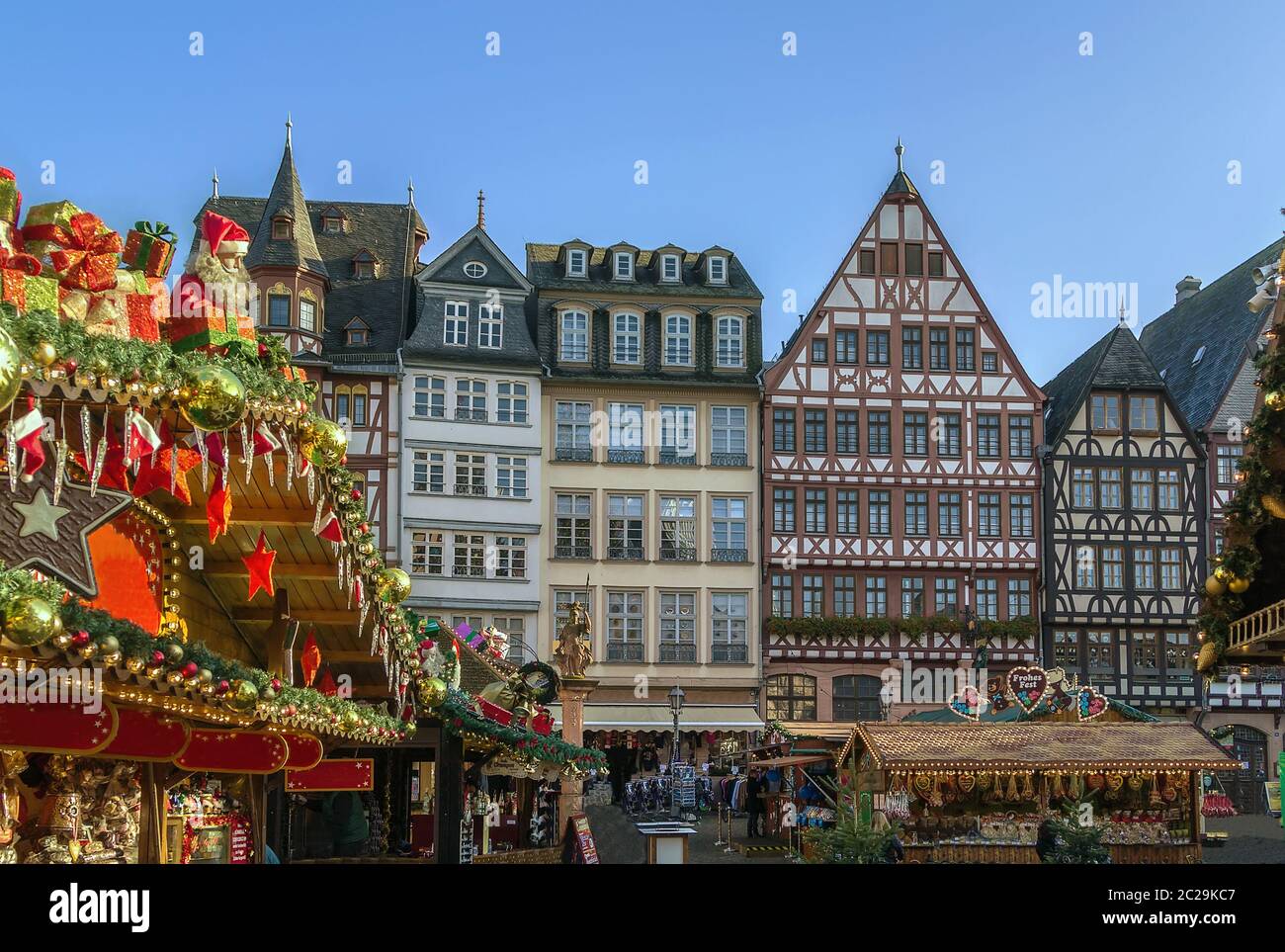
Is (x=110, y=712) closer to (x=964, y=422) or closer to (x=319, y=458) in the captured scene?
(x=319, y=458)

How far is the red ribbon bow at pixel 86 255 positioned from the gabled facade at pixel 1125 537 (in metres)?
37.4

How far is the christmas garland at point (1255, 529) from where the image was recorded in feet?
46.4

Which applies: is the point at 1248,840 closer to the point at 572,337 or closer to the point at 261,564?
the point at 572,337

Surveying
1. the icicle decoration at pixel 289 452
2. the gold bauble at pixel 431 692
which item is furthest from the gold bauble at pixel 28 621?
the gold bauble at pixel 431 692

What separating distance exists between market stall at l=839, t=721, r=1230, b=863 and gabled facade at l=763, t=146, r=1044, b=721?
1735 cm

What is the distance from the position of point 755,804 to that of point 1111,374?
18.0m

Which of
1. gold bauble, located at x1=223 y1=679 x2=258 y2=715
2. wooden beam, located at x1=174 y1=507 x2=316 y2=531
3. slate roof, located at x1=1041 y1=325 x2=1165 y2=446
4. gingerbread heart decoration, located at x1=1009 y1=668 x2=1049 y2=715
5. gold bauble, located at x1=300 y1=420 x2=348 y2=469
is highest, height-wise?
slate roof, located at x1=1041 y1=325 x2=1165 y2=446

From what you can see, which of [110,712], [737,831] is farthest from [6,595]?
[737,831]

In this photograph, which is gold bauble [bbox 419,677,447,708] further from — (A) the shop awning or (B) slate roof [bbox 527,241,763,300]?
(B) slate roof [bbox 527,241,763,300]

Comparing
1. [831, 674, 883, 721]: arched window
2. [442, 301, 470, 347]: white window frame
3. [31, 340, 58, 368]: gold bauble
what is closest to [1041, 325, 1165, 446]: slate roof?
[831, 674, 883, 721]: arched window

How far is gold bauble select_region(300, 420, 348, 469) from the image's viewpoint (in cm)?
875

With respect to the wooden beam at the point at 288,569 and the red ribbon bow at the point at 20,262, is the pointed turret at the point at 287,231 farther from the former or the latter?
the red ribbon bow at the point at 20,262

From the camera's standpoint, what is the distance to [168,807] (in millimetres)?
10625

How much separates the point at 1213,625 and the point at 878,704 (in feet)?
90.2
